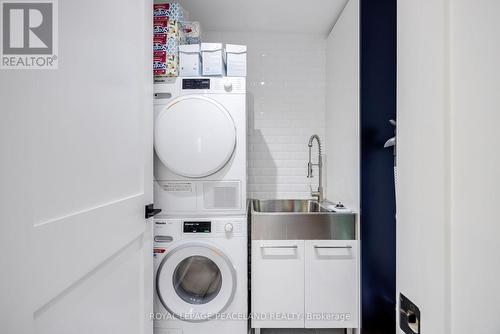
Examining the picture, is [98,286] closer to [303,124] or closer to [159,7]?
[159,7]

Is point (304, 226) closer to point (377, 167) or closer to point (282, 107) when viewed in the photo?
point (377, 167)

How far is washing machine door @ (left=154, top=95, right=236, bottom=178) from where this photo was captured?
1.81m

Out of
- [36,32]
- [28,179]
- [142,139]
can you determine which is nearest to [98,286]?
[28,179]

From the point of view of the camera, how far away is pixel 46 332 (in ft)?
2.09

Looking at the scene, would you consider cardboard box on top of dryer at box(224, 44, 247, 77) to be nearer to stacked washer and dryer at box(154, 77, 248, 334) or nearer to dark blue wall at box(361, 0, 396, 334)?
stacked washer and dryer at box(154, 77, 248, 334)

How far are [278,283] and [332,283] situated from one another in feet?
1.26

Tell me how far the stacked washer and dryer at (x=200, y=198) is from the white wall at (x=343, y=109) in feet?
2.64

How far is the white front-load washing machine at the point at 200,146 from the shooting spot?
5.94 feet

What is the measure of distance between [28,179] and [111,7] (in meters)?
0.68

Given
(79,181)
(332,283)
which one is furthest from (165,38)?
(332,283)

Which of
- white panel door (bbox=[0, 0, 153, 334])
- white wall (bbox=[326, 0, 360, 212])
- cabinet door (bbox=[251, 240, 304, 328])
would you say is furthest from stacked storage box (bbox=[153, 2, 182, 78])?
cabinet door (bbox=[251, 240, 304, 328])
